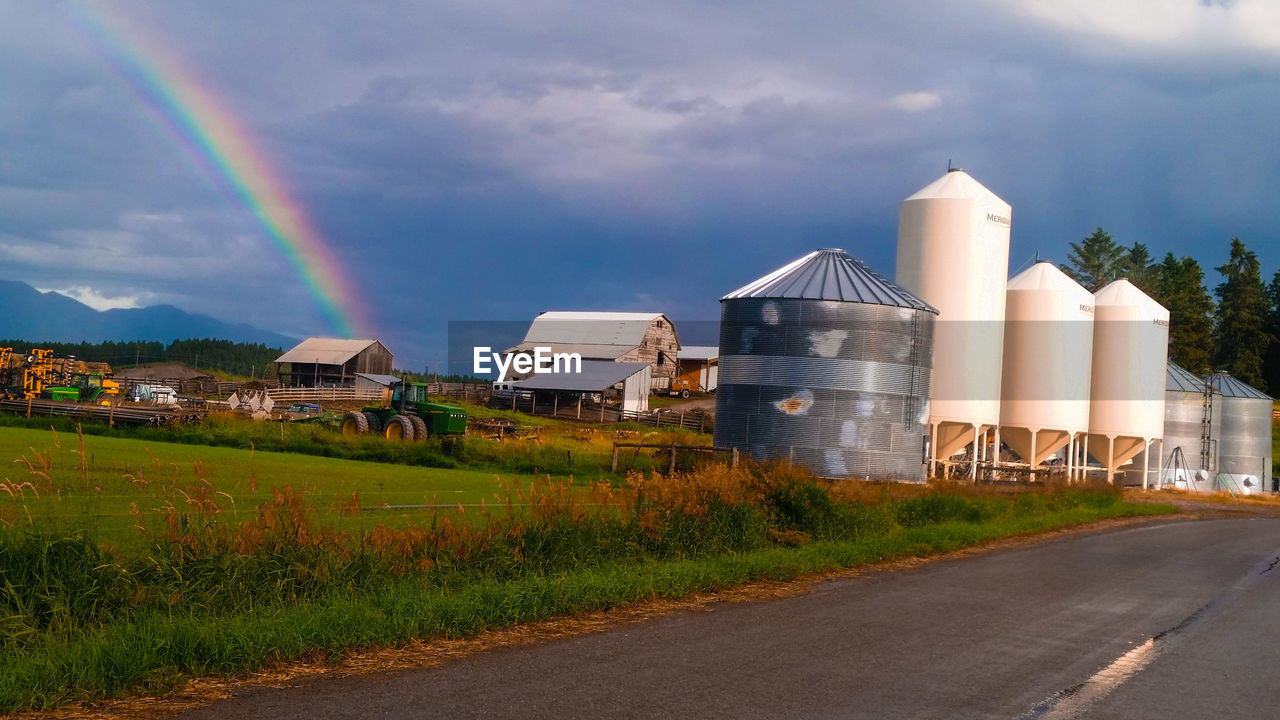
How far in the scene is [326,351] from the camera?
8850cm

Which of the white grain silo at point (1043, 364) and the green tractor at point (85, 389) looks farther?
the green tractor at point (85, 389)

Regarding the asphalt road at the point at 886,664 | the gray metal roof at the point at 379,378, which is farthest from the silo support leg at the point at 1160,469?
the gray metal roof at the point at 379,378

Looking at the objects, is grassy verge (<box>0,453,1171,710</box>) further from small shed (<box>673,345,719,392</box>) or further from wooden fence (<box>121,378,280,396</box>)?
small shed (<box>673,345,719,392</box>)

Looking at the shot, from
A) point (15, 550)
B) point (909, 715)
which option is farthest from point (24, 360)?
point (909, 715)

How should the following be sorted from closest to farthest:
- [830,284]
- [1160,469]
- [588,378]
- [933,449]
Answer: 1. [830,284]
2. [933,449]
3. [1160,469]
4. [588,378]

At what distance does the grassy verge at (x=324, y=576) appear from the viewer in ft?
24.6

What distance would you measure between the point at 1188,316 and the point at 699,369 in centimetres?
4083

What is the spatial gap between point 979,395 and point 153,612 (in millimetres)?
30894

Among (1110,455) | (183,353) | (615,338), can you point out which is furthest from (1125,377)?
(183,353)

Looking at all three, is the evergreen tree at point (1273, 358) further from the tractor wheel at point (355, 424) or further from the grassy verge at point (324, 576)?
the grassy verge at point (324, 576)

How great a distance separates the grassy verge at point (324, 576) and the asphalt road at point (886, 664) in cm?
78

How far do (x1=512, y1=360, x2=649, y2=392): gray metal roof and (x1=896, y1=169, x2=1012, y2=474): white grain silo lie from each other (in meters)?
33.5

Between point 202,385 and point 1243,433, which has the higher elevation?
point 1243,433

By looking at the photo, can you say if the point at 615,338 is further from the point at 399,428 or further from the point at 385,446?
the point at 385,446
